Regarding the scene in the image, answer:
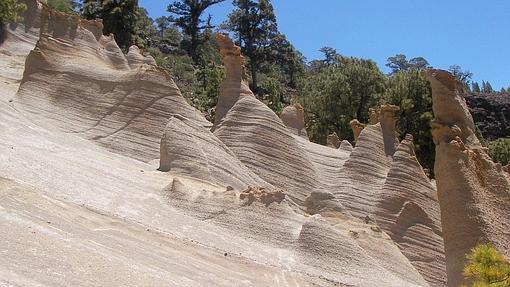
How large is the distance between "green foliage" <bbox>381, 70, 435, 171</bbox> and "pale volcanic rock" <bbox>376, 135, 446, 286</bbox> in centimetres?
1941

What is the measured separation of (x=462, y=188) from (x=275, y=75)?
5503cm

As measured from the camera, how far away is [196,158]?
15641mm

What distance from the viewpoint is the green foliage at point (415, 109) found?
37344 millimetres

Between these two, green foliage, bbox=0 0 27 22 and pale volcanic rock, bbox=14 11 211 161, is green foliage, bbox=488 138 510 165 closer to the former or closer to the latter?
green foliage, bbox=0 0 27 22

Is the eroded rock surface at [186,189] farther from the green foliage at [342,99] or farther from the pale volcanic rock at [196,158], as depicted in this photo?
the green foliage at [342,99]

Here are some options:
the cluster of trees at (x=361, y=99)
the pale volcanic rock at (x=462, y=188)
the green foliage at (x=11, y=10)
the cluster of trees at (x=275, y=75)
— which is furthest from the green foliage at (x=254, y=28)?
the pale volcanic rock at (x=462, y=188)

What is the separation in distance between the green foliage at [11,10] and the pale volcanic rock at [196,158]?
1199 cm

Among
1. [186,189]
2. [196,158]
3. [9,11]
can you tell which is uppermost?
[9,11]

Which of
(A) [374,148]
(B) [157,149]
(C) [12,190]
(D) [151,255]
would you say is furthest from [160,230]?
(A) [374,148]

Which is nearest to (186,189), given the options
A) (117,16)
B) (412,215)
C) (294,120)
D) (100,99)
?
(412,215)

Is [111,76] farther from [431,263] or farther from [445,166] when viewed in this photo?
[445,166]

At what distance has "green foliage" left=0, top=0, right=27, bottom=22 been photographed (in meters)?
25.8

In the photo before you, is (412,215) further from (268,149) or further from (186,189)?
(186,189)

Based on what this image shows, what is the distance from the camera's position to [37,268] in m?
8.38
